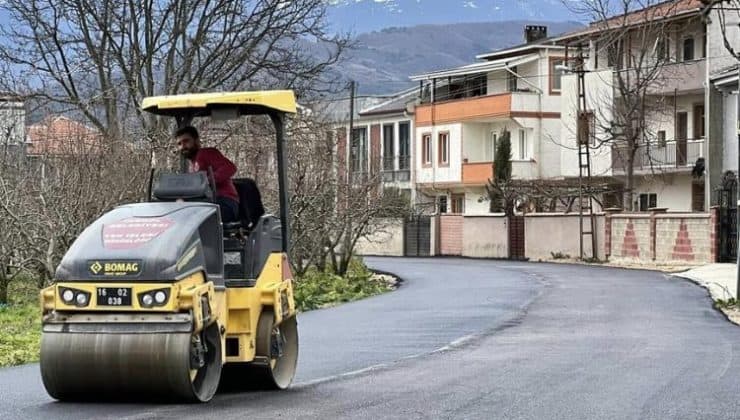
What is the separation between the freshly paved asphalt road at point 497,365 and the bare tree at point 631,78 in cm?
2830

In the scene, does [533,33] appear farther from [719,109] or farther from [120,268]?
[120,268]

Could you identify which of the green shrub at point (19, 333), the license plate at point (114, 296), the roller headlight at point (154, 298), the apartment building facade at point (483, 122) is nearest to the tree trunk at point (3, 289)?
the green shrub at point (19, 333)

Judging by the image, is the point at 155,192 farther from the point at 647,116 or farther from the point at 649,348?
the point at 647,116

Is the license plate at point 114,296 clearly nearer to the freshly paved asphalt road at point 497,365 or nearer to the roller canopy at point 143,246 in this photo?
the roller canopy at point 143,246

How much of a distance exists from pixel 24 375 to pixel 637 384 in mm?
6086

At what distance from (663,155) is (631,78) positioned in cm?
360

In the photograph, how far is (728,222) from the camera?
41.1 meters

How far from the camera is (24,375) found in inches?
550

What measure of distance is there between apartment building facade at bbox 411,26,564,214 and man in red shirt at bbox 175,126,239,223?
55142 millimetres

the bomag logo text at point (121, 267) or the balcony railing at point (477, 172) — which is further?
the balcony railing at point (477, 172)

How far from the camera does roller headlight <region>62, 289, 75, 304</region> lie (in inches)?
416

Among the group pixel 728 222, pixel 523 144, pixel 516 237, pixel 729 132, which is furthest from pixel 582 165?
pixel 728 222

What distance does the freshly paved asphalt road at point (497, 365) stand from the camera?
1113cm

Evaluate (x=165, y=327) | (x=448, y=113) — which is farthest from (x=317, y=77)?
(x=448, y=113)
